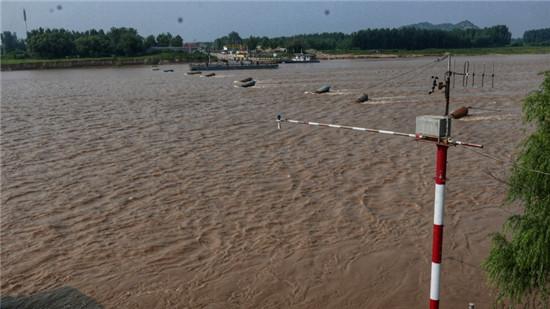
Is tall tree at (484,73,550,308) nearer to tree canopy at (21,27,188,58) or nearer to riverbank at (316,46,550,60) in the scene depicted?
tree canopy at (21,27,188,58)

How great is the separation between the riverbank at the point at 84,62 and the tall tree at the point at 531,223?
448 feet

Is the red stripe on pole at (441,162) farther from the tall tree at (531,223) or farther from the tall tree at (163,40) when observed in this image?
the tall tree at (163,40)

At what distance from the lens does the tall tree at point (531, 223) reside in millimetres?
6902

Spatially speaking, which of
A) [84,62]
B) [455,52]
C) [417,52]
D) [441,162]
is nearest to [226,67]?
[84,62]

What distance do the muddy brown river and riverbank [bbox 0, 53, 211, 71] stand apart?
11016cm

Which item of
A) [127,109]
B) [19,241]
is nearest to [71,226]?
[19,241]

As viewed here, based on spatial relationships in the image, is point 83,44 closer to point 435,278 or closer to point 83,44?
point 83,44

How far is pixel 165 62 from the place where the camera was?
15238 centimetres

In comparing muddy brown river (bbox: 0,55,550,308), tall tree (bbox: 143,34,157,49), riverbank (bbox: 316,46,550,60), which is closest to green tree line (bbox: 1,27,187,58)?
tall tree (bbox: 143,34,157,49)

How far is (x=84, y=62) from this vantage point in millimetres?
138000

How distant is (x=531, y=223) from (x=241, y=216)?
29.8 feet

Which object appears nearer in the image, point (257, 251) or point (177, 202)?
point (257, 251)

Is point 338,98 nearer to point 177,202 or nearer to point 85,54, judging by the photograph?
point 177,202

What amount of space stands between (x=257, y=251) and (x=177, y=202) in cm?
474
